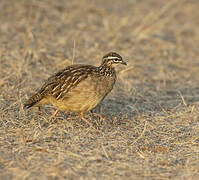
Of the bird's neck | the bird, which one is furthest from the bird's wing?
the bird's neck

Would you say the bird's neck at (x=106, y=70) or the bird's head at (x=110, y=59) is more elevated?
the bird's head at (x=110, y=59)

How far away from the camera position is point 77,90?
7.15m

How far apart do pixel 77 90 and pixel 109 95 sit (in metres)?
1.99

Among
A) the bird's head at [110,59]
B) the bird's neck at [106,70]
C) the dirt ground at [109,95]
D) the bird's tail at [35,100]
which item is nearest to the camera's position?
the dirt ground at [109,95]

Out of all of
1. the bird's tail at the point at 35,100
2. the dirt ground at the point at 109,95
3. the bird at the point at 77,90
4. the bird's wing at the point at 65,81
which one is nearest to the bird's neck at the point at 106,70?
the bird at the point at 77,90

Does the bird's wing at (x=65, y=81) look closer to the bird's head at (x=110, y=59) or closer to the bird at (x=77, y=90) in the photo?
the bird at (x=77, y=90)

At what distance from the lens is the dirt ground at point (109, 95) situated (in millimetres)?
5871

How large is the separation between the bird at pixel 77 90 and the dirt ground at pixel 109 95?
0.91 feet

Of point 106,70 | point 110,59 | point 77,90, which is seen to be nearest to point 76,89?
point 77,90

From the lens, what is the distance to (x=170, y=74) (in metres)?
11.0

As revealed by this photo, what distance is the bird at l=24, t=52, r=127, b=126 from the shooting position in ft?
23.5

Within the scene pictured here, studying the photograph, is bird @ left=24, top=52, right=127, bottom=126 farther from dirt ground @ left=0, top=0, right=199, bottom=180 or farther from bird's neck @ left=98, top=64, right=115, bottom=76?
dirt ground @ left=0, top=0, right=199, bottom=180

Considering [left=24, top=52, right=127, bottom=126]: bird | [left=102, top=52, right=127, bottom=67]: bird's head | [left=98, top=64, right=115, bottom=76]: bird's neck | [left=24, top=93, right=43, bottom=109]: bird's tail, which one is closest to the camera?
[left=24, top=52, right=127, bottom=126]: bird

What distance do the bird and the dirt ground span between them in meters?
0.28
